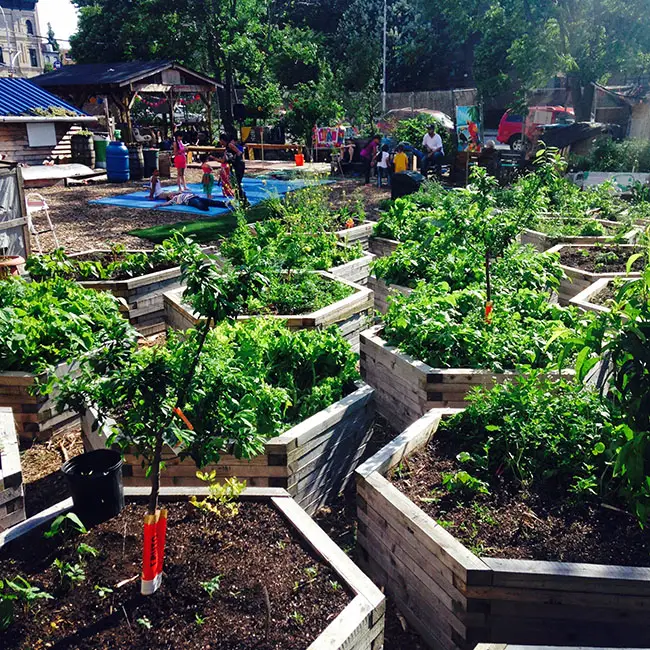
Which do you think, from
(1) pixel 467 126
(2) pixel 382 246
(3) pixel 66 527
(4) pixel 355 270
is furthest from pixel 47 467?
(1) pixel 467 126

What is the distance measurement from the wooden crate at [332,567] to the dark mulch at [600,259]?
610 centimetres

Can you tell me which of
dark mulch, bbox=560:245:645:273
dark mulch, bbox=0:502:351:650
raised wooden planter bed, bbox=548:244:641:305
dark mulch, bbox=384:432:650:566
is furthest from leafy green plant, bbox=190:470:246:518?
dark mulch, bbox=560:245:645:273

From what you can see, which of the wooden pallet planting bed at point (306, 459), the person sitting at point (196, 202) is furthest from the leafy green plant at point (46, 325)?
the person sitting at point (196, 202)

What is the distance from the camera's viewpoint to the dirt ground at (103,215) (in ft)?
42.1

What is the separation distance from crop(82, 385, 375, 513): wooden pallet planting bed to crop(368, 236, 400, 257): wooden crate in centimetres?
493

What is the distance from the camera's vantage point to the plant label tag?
2.91m

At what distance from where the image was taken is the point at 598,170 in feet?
59.9

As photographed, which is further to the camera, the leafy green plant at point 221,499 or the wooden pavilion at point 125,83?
the wooden pavilion at point 125,83

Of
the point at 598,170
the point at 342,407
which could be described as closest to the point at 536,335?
the point at 342,407

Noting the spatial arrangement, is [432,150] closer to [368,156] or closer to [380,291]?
[368,156]

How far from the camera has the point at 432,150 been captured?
20156 millimetres

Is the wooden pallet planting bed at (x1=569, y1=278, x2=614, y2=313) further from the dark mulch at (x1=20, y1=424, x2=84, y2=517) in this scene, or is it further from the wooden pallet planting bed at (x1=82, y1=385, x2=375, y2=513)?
the dark mulch at (x1=20, y1=424, x2=84, y2=517)

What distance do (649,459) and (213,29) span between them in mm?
32060

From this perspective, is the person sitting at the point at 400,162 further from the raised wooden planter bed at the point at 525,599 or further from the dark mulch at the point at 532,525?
the raised wooden planter bed at the point at 525,599
